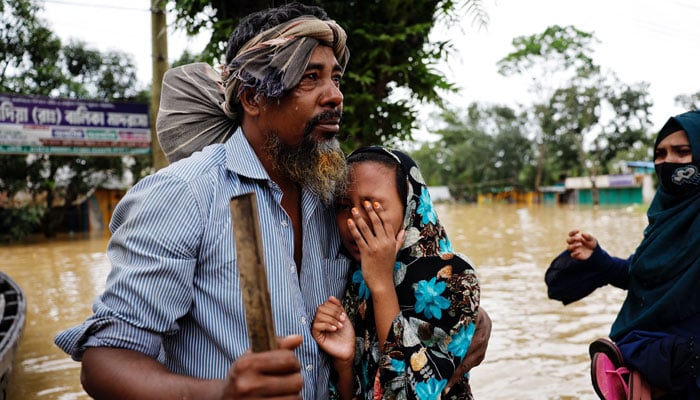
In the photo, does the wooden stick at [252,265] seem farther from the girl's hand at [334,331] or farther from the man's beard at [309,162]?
the man's beard at [309,162]

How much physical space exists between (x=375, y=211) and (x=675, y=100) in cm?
4872

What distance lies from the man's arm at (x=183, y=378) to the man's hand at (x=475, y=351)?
2.78 ft

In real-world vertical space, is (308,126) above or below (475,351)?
above

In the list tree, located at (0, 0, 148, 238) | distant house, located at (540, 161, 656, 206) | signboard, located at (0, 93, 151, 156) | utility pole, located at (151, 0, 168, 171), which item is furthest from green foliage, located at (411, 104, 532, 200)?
utility pole, located at (151, 0, 168, 171)

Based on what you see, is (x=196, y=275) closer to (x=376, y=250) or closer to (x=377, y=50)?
(x=376, y=250)

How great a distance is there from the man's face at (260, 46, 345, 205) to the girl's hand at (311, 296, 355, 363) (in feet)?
1.17

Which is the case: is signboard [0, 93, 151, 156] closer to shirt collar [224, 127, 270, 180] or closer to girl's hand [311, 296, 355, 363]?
shirt collar [224, 127, 270, 180]

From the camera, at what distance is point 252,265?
3.49 ft

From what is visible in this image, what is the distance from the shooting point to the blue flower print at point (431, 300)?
174 cm

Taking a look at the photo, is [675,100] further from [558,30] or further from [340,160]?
[340,160]

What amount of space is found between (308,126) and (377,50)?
5.09 ft

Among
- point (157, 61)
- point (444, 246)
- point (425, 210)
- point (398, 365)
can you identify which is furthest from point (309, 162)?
point (157, 61)

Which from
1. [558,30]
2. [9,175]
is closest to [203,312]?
[9,175]

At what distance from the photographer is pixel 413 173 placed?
1.91 metres
